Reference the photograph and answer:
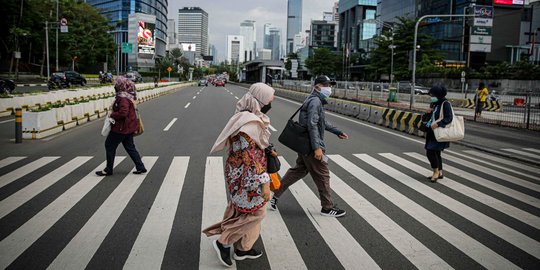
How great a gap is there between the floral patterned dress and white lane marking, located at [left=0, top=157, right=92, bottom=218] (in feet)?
10.8

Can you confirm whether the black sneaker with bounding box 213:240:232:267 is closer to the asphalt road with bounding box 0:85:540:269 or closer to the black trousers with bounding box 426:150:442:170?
the asphalt road with bounding box 0:85:540:269

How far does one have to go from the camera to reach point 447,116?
24.3 ft

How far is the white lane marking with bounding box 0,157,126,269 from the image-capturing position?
14.0 ft

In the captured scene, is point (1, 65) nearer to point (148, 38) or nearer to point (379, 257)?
point (148, 38)

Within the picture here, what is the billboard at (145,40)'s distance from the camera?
2760 inches

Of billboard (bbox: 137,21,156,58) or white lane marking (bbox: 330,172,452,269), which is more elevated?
billboard (bbox: 137,21,156,58)

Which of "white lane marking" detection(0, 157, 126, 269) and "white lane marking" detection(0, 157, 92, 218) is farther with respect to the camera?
"white lane marking" detection(0, 157, 92, 218)

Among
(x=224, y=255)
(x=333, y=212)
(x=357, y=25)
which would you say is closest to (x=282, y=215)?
(x=333, y=212)

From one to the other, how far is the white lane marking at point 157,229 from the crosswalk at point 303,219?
0.01m

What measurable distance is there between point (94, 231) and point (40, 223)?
0.76 m

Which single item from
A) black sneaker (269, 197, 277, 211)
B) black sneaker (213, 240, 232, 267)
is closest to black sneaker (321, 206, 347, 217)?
black sneaker (269, 197, 277, 211)

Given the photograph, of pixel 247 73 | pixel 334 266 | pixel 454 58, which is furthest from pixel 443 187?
pixel 247 73

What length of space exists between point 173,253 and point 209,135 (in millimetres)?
8772

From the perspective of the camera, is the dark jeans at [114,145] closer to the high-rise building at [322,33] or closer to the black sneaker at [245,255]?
the black sneaker at [245,255]
